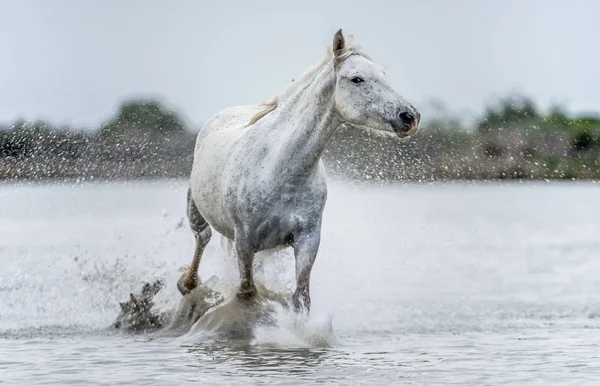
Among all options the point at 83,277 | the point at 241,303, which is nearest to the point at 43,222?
the point at 83,277

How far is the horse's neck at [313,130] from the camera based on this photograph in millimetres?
9375

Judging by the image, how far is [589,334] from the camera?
33.8ft

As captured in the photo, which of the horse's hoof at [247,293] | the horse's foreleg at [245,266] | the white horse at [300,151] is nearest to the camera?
the white horse at [300,151]

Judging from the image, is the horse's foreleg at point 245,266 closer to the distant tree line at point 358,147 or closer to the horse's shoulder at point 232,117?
the horse's shoulder at point 232,117

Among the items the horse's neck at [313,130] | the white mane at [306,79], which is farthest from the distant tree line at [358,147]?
the horse's neck at [313,130]

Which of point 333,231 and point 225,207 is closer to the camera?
point 225,207

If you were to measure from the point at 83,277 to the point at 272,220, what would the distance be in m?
4.20

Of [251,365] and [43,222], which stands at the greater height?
[43,222]

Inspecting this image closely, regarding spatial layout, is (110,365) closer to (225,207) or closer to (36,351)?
(36,351)

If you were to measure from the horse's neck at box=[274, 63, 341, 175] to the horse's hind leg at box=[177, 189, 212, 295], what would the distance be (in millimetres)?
2473

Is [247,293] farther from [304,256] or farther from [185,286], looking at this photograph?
[185,286]

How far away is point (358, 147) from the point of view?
22.1m

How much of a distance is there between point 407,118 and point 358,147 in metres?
13.3

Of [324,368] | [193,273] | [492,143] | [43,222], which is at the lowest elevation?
[324,368]
